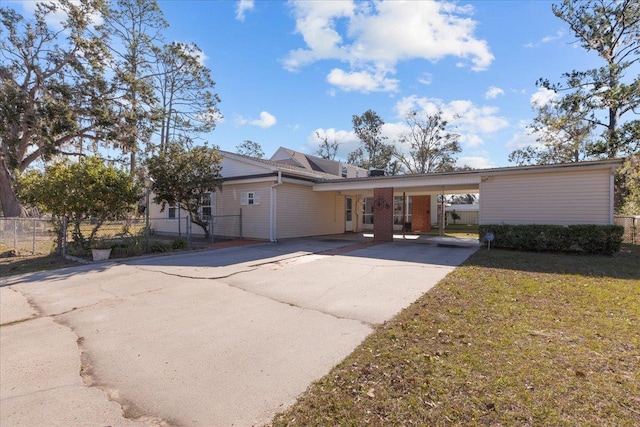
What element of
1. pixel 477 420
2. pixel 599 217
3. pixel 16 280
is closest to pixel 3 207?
pixel 16 280

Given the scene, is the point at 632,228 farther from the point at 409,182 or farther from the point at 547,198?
the point at 409,182

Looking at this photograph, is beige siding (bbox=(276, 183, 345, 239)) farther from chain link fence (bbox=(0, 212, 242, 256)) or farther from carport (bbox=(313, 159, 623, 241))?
carport (bbox=(313, 159, 623, 241))

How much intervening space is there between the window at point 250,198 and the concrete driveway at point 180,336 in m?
7.11

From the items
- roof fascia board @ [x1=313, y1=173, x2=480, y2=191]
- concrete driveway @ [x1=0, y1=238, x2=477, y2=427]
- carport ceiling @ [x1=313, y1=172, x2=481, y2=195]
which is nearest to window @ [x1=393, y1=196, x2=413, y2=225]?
carport ceiling @ [x1=313, y1=172, x2=481, y2=195]

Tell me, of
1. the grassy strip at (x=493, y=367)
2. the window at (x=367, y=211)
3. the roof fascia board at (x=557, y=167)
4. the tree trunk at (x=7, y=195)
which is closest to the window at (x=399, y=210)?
the window at (x=367, y=211)

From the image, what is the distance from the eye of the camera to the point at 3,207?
791 inches

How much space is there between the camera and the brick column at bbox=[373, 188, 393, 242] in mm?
14609

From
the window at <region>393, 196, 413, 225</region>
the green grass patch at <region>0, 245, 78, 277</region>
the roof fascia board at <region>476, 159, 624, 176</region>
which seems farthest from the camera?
the window at <region>393, 196, 413, 225</region>

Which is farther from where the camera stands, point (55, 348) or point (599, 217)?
point (599, 217)

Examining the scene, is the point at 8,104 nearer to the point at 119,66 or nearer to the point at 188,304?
the point at 119,66

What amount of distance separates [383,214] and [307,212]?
403cm

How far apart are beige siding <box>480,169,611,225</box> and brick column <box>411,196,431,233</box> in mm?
8955

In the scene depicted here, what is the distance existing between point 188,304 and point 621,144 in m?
22.6

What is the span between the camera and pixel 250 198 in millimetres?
15664
